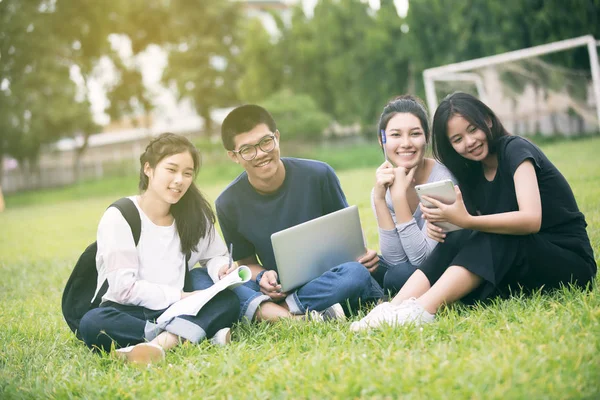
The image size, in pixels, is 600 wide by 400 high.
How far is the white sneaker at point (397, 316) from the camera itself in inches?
92.5

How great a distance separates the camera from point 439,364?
1.87m

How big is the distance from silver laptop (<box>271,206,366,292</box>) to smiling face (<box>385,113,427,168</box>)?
0.33 metres

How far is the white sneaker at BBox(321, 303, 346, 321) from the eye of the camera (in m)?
2.64

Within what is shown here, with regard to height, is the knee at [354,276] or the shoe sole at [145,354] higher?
the knee at [354,276]

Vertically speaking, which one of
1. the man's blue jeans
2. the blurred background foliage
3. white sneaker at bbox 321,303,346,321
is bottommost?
white sneaker at bbox 321,303,346,321

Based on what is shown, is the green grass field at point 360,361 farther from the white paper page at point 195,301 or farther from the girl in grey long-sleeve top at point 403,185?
the girl in grey long-sleeve top at point 403,185

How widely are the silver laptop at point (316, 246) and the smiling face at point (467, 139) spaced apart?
57 centimetres

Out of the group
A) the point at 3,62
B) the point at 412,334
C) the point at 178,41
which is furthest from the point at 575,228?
the point at 178,41

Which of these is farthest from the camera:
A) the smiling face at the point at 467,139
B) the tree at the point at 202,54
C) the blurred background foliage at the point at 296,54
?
the tree at the point at 202,54

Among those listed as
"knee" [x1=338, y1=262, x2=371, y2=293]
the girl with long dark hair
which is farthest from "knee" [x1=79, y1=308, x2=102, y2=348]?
"knee" [x1=338, y1=262, x2=371, y2=293]

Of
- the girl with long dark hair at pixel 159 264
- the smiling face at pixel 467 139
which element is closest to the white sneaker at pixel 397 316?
the girl with long dark hair at pixel 159 264

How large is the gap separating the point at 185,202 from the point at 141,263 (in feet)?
1.22

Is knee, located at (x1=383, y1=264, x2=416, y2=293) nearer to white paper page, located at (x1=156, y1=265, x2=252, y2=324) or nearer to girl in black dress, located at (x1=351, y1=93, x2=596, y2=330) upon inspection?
girl in black dress, located at (x1=351, y1=93, x2=596, y2=330)

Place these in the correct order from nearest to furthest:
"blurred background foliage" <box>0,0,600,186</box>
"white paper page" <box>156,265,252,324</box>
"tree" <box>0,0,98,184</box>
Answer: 1. "white paper page" <box>156,265,252,324</box>
2. "blurred background foliage" <box>0,0,600,186</box>
3. "tree" <box>0,0,98,184</box>
